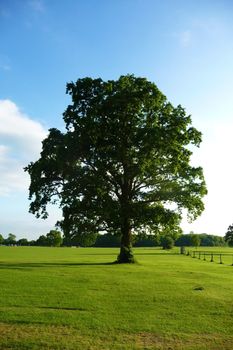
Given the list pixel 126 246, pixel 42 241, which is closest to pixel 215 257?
pixel 126 246

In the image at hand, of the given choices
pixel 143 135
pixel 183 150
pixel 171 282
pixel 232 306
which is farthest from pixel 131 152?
pixel 232 306

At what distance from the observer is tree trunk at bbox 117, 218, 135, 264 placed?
136ft

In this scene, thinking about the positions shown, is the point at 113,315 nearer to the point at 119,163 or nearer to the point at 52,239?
the point at 119,163

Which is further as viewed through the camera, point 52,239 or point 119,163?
point 52,239

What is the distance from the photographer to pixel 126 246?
140 feet

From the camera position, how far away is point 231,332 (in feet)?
44.3

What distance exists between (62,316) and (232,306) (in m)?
7.33

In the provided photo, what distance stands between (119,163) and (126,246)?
8.38m

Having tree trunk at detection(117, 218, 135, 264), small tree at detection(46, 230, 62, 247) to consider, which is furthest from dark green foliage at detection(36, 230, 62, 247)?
tree trunk at detection(117, 218, 135, 264)

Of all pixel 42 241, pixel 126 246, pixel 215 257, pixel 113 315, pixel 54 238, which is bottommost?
pixel 113 315

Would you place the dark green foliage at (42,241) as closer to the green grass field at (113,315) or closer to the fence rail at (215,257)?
the fence rail at (215,257)

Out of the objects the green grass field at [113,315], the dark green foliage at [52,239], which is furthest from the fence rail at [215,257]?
the dark green foliage at [52,239]

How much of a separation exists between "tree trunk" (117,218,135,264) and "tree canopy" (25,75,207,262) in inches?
0.8

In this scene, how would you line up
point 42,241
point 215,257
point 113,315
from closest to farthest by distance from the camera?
1. point 113,315
2. point 215,257
3. point 42,241
